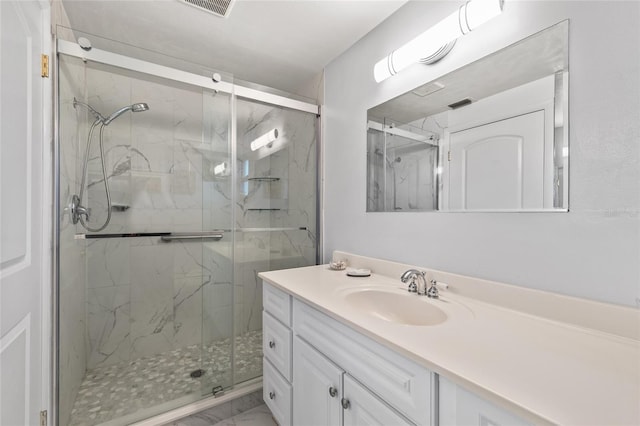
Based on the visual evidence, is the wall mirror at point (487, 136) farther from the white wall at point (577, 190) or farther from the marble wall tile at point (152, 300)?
the marble wall tile at point (152, 300)

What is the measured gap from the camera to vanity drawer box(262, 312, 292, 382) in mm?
1283

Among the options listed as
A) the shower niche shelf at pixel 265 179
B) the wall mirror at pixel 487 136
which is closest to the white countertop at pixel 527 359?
the wall mirror at pixel 487 136

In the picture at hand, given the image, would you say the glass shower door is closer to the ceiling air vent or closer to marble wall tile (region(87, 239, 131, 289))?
the ceiling air vent

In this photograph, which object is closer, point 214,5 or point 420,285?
point 420,285

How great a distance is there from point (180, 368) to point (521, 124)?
226 centimetres

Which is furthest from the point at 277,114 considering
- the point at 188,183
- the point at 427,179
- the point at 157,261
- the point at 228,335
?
the point at 228,335

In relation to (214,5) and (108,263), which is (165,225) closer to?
(108,263)

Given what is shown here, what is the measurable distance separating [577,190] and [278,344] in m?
1.35

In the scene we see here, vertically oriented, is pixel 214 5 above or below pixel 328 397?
above

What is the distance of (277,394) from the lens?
1.38 metres

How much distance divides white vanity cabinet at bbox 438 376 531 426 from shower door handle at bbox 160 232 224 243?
4.85 feet

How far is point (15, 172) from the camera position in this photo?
3.03 feet

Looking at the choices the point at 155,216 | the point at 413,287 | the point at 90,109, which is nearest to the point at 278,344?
the point at 413,287

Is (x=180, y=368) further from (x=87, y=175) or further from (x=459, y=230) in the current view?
(x=459, y=230)
